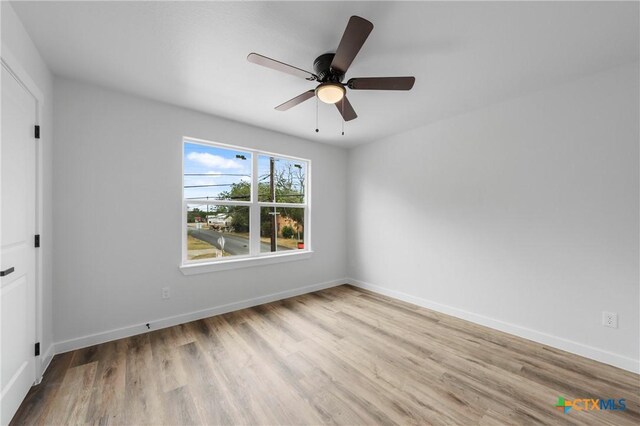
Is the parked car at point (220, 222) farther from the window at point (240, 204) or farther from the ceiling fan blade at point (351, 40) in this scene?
the ceiling fan blade at point (351, 40)

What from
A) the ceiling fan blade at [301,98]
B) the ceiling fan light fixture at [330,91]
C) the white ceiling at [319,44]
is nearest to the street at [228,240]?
the white ceiling at [319,44]

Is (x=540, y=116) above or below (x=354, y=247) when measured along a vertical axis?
above

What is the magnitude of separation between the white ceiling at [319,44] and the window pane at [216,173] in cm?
72

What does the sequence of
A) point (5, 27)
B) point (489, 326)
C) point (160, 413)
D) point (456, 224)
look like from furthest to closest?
point (456, 224)
point (489, 326)
point (160, 413)
point (5, 27)

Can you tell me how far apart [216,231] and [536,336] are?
12.3ft

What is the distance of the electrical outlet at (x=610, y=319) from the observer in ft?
7.09

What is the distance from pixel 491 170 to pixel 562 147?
0.61 meters

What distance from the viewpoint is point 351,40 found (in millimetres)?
1489

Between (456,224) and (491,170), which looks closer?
(491,170)

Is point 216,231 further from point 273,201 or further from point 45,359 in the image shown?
point 45,359

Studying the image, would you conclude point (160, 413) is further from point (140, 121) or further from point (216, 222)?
point (140, 121)

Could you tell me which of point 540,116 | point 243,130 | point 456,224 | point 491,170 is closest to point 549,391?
point 456,224

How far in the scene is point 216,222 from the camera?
10.9ft

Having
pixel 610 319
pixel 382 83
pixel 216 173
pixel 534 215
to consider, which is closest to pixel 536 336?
pixel 610 319
